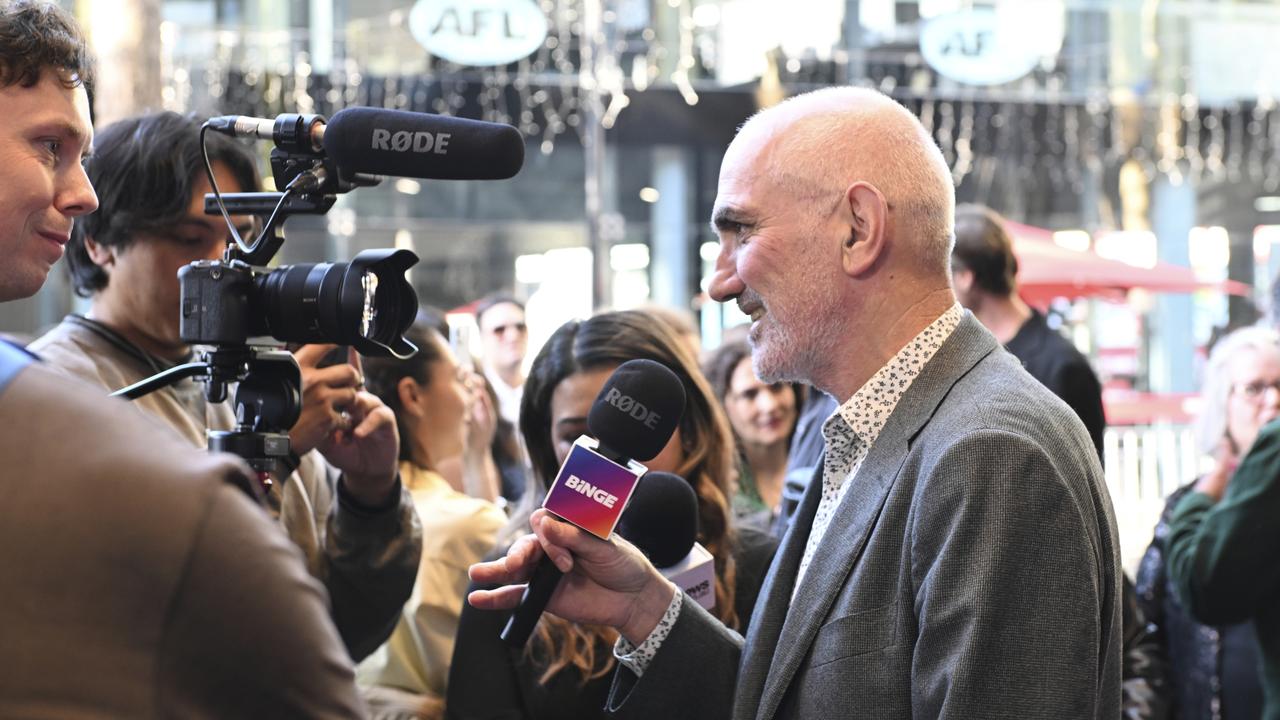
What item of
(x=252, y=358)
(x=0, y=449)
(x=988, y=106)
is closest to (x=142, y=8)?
(x=252, y=358)

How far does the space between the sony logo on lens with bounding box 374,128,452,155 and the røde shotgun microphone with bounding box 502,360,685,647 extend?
409mm

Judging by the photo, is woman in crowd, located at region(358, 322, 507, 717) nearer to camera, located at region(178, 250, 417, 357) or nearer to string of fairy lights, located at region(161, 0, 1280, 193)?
camera, located at region(178, 250, 417, 357)

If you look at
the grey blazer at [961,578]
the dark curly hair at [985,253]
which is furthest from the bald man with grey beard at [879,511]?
the dark curly hair at [985,253]

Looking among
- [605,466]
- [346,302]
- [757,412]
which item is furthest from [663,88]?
[605,466]

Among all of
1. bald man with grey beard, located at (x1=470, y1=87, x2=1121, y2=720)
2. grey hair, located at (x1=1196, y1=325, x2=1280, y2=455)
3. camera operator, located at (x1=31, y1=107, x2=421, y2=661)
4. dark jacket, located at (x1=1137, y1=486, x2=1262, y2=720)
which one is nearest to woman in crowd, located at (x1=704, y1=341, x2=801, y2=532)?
dark jacket, located at (x1=1137, y1=486, x2=1262, y2=720)

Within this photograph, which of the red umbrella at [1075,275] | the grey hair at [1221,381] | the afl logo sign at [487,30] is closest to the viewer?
the grey hair at [1221,381]

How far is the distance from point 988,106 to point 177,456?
14.0 m

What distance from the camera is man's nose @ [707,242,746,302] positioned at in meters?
2.03

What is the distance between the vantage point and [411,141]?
1.89 meters

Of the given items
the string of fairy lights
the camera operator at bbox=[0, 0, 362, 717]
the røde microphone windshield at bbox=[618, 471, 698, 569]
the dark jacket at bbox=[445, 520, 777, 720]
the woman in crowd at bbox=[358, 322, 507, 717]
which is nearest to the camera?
the camera operator at bbox=[0, 0, 362, 717]

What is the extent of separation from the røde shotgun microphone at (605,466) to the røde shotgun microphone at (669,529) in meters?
0.35

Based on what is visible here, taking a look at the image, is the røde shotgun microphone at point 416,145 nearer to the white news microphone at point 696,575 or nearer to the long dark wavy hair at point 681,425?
the white news microphone at point 696,575

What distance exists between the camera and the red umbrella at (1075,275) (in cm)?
1016

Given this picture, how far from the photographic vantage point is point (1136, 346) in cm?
1500
